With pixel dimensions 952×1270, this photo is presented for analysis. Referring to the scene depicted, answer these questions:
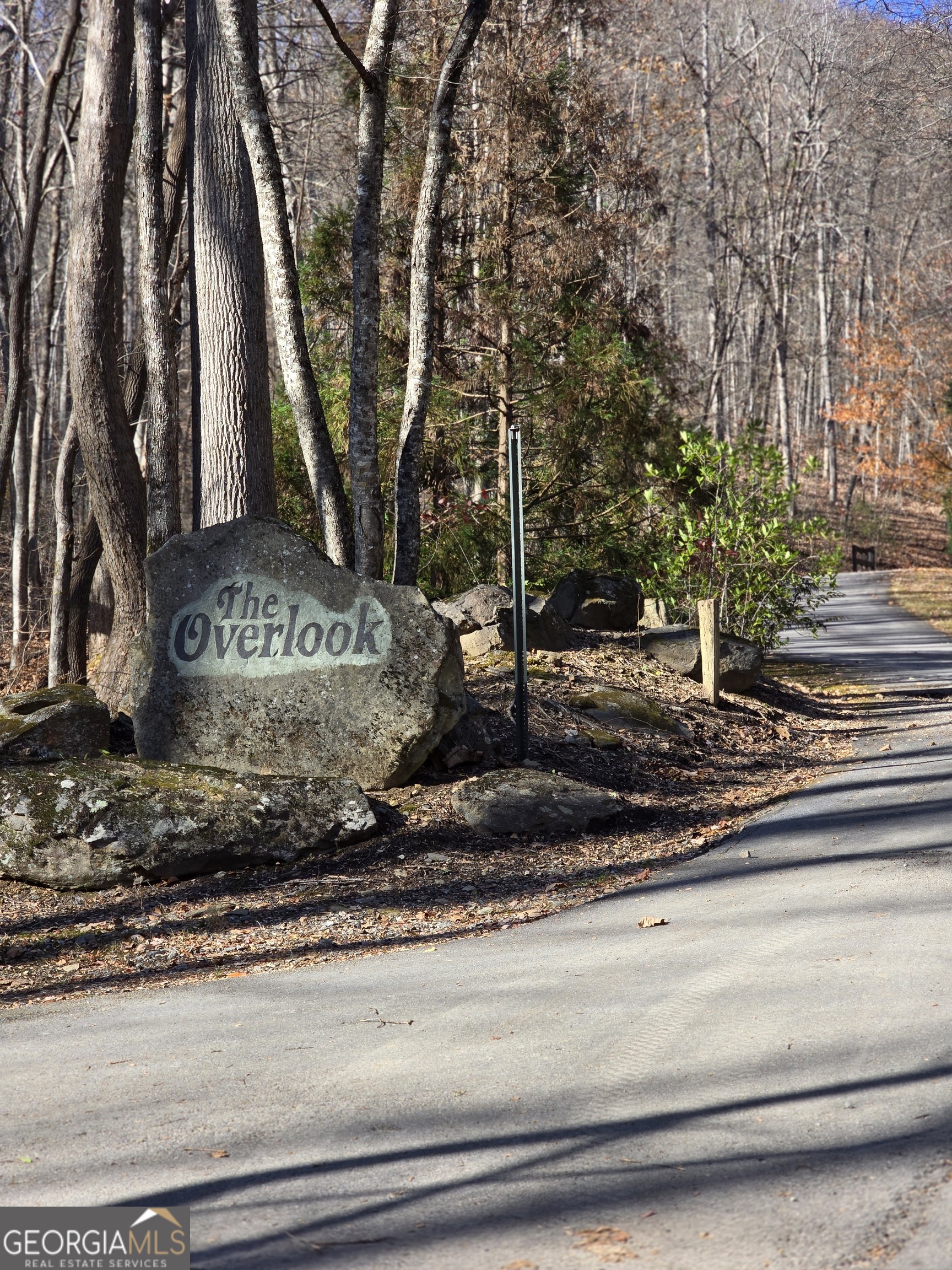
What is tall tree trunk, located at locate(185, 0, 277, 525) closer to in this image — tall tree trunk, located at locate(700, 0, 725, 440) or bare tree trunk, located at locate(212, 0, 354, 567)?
bare tree trunk, located at locate(212, 0, 354, 567)

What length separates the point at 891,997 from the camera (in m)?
4.30

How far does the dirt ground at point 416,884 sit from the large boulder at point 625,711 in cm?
18

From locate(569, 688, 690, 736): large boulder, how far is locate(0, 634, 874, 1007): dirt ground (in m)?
0.18

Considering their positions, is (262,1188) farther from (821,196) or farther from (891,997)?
(821,196)

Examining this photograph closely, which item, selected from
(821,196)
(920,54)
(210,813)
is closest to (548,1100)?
(210,813)

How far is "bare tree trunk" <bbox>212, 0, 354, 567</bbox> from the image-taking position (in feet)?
30.8

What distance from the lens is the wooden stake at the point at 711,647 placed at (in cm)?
1151

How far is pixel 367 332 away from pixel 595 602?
Result: 521 centimetres

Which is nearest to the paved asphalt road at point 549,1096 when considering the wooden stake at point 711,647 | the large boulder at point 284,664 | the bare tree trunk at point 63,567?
the large boulder at point 284,664

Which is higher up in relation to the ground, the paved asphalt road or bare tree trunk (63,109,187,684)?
bare tree trunk (63,109,187,684)

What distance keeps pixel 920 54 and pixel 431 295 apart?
14053mm

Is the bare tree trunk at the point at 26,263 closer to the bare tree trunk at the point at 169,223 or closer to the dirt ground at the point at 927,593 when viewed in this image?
the bare tree trunk at the point at 169,223

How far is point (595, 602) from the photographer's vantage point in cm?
1398

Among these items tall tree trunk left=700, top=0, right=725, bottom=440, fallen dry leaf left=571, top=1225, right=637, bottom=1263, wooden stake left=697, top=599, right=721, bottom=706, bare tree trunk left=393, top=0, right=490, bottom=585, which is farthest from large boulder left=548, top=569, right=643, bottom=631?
tall tree trunk left=700, top=0, right=725, bottom=440
